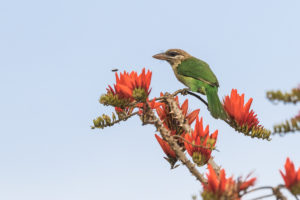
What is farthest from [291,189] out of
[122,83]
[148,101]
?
[122,83]

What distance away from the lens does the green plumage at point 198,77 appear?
6.96 m

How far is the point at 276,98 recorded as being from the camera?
2410mm

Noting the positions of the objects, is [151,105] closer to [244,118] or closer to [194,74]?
[244,118]

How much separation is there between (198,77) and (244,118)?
11.0 ft

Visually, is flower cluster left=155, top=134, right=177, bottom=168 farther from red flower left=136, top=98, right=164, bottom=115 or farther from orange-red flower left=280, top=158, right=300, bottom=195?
orange-red flower left=280, top=158, right=300, bottom=195

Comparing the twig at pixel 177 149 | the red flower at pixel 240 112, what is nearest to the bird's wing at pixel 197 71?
the red flower at pixel 240 112

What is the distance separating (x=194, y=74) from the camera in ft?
24.6

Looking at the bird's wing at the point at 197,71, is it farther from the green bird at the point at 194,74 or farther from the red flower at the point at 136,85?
the red flower at the point at 136,85

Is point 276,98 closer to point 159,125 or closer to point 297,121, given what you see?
point 297,121

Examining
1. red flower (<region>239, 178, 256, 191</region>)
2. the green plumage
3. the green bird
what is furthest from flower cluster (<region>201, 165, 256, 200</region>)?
the green plumage

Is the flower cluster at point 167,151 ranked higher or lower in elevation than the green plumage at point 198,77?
lower

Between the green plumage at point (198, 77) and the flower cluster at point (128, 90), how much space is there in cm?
294

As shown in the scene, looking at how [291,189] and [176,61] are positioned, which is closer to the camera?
[291,189]

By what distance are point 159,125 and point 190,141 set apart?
31cm
